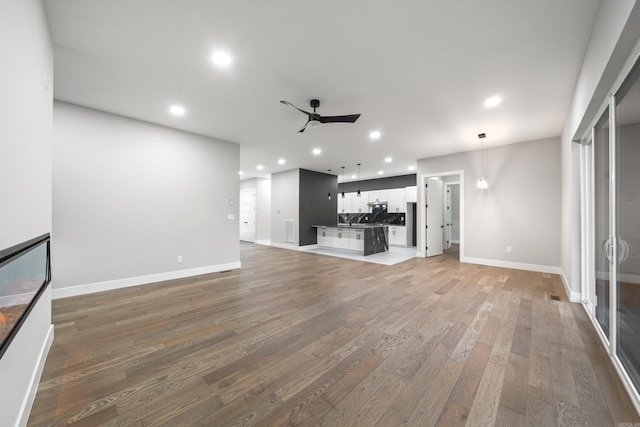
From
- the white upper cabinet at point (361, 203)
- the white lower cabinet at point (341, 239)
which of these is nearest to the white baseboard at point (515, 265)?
the white lower cabinet at point (341, 239)

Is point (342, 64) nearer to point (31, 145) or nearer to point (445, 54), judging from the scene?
point (445, 54)

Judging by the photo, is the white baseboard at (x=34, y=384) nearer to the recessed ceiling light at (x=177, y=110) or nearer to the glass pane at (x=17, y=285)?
the glass pane at (x=17, y=285)

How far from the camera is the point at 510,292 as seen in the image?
Answer: 12.3 feet

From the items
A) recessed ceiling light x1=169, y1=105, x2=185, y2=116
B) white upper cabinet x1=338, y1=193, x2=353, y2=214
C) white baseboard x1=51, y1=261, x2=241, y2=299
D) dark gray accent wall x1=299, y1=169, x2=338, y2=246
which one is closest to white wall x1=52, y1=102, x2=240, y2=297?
Answer: white baseboard x1=51, y1=261, x2=241, y2=299

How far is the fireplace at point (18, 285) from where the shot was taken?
1.15m

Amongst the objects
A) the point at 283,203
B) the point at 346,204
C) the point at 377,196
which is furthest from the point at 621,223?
the point at 346,204

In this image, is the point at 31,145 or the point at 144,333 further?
the point at 144,333

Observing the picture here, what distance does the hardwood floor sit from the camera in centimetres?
148

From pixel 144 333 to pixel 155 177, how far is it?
2850mm

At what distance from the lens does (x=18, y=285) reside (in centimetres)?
141

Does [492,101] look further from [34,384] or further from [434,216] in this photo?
[34,384]

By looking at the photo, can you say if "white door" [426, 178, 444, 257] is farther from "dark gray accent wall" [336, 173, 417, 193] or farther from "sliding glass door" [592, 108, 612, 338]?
"sliding glass door" [592, 108, 612, 338]

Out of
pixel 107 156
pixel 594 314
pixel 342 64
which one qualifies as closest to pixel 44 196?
pixel 107 156

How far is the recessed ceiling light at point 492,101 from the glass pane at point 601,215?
3.73ft
